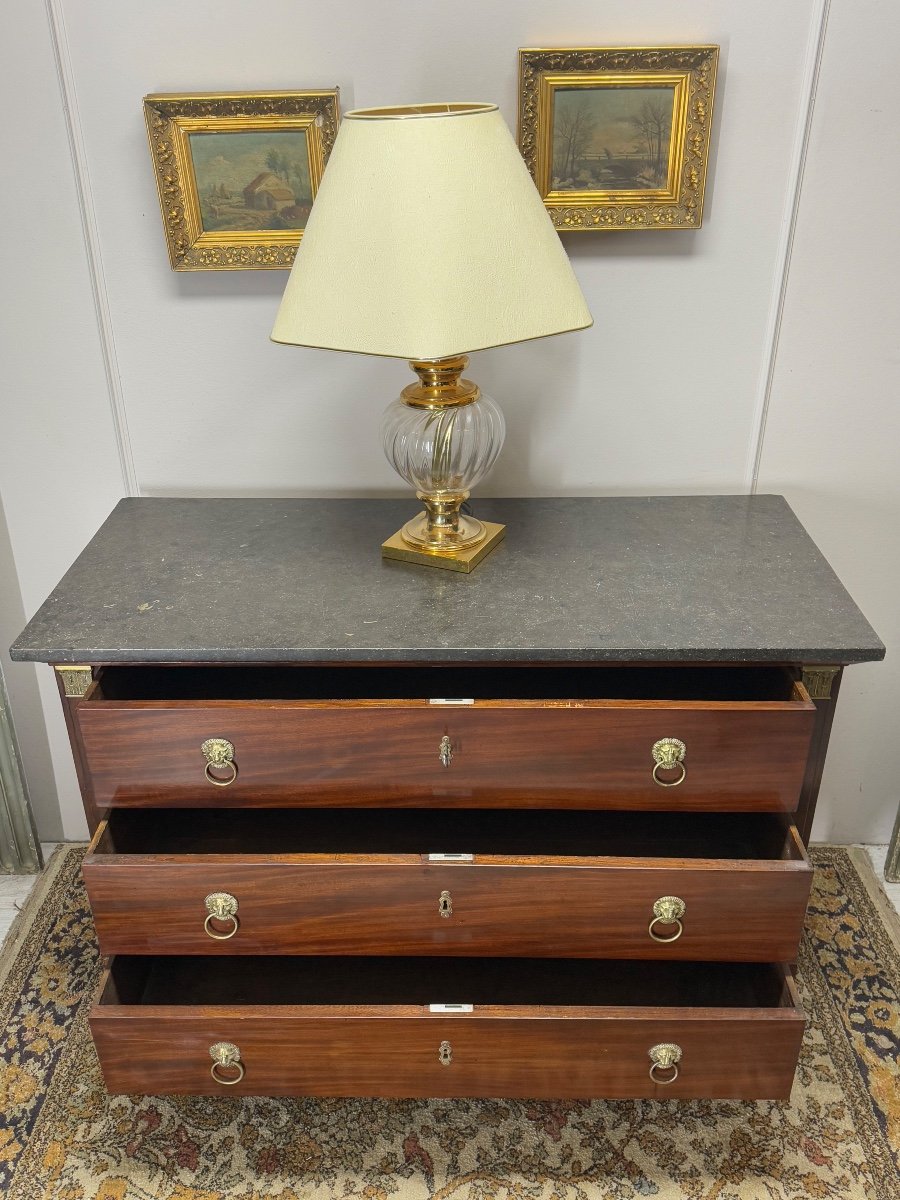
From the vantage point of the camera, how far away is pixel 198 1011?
1086 mm

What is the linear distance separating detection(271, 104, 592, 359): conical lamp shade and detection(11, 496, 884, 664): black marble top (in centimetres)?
28

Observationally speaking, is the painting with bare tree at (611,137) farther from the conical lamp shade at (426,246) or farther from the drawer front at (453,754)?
the drawer front at (453,754)

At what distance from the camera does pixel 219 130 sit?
1163 mm

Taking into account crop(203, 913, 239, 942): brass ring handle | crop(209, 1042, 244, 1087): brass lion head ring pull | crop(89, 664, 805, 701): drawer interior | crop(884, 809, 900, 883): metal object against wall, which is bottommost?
crop(884, 809, 900, 883): metal object against wall

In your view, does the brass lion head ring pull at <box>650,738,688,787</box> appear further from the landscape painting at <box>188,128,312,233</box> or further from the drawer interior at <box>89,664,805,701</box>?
the landscape painting at <box>188,128,312,233</box>

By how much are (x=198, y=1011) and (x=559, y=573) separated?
63 cm

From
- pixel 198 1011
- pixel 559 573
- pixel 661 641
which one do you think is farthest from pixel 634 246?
pixel 198 1011

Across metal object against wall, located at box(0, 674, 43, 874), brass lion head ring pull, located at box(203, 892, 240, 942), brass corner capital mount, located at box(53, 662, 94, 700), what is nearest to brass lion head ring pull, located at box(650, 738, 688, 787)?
brass lion head ring pull, located at box(203, 892, 240, 942)

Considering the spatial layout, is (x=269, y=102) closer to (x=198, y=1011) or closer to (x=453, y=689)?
(x=453, y=689)

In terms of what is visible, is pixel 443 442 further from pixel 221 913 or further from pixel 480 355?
pixel 221 913

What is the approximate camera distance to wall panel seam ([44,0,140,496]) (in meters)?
1.15

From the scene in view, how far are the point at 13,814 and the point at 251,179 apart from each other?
1.03 metres

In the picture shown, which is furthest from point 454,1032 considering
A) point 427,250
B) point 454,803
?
point 427,250

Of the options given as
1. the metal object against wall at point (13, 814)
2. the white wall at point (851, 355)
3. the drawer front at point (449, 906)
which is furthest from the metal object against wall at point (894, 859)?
the metal object against wall at point (13, 814)
